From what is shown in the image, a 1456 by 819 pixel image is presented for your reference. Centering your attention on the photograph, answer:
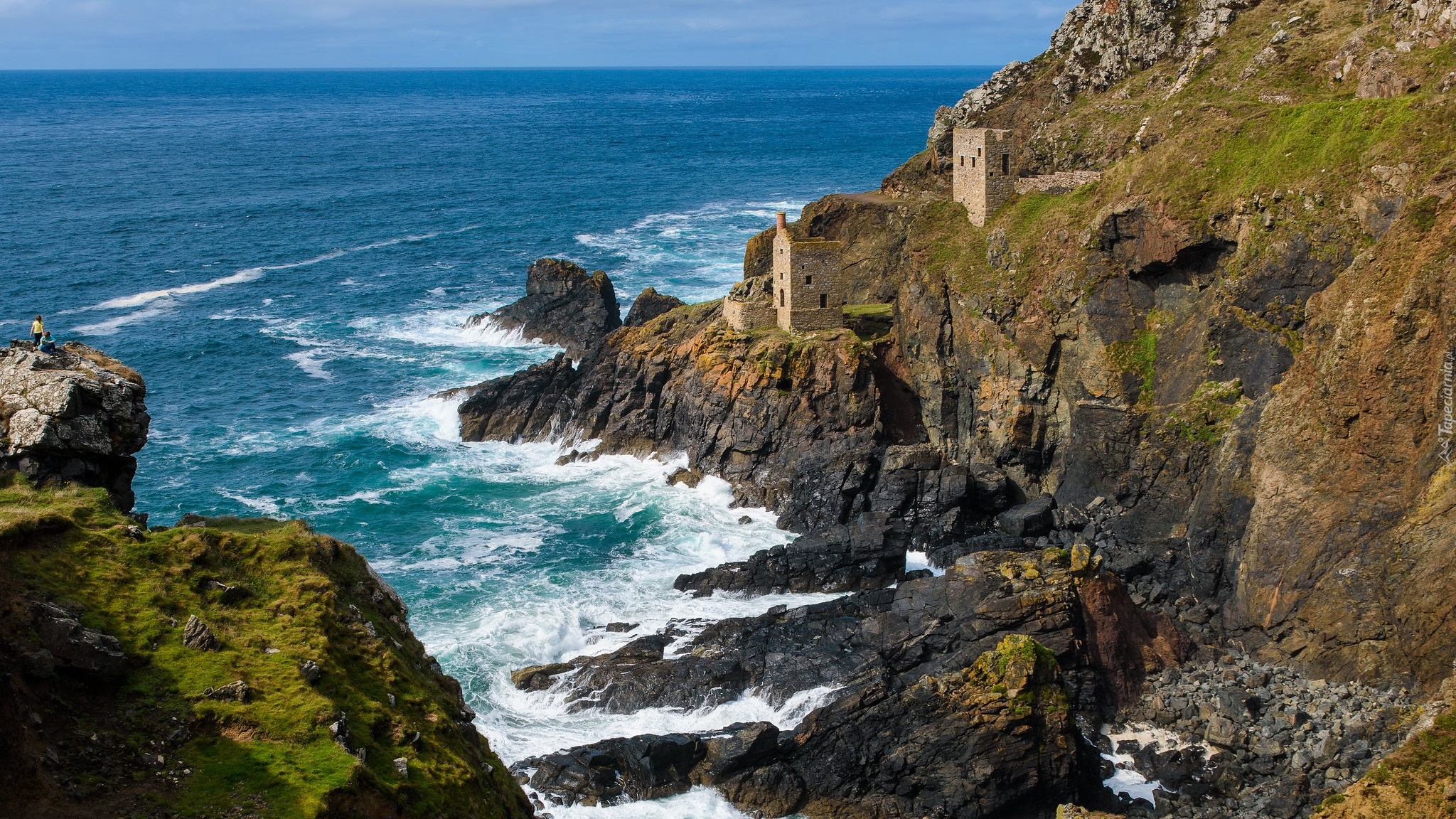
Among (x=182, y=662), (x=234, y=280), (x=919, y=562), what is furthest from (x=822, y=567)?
(x=234, y=280)

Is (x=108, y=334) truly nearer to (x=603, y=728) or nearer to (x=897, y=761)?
(x=603, y=728)

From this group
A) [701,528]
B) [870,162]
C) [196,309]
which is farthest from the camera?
[870,162]

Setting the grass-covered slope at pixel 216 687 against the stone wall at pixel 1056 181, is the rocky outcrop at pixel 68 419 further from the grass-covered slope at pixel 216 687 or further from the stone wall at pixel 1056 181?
the stone wall at pixel 1056 181

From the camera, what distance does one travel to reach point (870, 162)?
164000 millimetres

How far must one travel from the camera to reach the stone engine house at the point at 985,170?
60.9 m

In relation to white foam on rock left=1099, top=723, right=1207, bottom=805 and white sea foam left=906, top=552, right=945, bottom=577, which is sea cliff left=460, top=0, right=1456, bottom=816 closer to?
white foam on rock left=1099, top=723, right=1207, bottom=805

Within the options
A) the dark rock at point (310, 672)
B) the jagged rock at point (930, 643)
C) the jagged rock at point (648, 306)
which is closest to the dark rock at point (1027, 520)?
the jagged rock at point (930, 643)

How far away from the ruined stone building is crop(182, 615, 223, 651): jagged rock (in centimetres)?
4058

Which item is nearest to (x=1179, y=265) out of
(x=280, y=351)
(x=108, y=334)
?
(x=280, y=351)

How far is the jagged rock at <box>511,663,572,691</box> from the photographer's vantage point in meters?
40.0

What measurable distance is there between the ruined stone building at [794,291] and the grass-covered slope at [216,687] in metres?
36.2

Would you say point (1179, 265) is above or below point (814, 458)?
above

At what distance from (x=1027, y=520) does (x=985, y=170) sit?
20.1m

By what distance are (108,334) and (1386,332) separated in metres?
77.1
